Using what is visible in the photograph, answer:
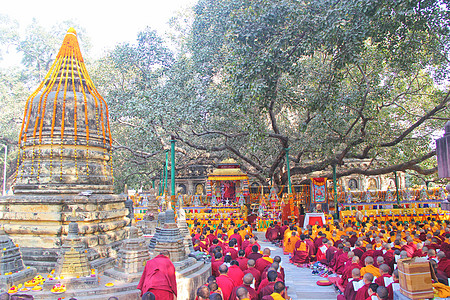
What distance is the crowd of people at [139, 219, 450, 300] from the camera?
5.44 metres

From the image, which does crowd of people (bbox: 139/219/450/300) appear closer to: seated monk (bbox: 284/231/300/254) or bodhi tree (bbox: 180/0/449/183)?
seated monk (bbox: 284/231/300/254)

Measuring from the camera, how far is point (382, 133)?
643 inches

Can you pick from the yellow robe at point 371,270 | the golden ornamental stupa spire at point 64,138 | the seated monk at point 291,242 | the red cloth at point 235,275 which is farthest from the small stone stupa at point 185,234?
the yellow robe at point 371,270

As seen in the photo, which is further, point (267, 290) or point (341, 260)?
point (341, 260)

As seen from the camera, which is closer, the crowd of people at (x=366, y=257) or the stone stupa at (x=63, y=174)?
the crowd of people at (x=366, y=257)

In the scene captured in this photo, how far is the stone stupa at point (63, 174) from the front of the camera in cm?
725

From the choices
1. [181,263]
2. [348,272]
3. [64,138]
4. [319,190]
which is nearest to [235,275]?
[181,263]

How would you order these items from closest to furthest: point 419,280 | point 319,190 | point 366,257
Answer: point 419,280 < point 366,257 < point 319,190

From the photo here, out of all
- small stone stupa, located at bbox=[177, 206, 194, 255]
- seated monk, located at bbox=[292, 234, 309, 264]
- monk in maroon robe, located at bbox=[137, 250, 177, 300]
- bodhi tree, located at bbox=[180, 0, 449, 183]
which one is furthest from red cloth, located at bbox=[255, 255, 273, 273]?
bodhi tree, located at bbox=[180, 0, 449, 183]

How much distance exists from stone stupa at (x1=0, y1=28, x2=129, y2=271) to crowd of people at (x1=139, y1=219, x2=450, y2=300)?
269cm

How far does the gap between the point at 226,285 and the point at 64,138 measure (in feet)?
16.7

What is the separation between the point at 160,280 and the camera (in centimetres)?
535

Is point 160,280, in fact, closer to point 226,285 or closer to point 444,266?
point 226,285

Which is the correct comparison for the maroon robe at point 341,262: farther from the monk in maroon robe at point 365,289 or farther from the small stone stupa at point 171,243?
the small stone stupa at point 171,243
